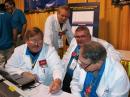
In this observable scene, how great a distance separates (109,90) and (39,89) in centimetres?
51

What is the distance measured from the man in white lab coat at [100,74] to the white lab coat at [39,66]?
43cm

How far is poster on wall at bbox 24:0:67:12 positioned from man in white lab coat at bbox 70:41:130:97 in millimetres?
2704

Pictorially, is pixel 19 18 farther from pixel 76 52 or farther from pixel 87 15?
pixel 76 52

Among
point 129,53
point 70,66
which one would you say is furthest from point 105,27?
point 70,66

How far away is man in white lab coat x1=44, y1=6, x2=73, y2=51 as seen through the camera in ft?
10.6

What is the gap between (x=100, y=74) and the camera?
5.86 ft

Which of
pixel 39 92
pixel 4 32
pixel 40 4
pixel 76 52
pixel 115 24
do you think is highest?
pixel 40 4

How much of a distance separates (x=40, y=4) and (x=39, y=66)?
2.99 metres

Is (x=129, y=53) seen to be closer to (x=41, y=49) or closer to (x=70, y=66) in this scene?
(x=70, y=66)

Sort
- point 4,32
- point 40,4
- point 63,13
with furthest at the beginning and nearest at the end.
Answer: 1. point 40,4
2. point 4,32
3. point 63,13

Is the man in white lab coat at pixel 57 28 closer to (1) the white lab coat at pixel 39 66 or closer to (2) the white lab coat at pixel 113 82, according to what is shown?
(1) the white lab coat at pixel 39 66

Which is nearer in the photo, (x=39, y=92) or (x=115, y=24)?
(x=39, y=92)

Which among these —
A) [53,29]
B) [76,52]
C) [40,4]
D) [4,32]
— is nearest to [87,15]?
[53,29]

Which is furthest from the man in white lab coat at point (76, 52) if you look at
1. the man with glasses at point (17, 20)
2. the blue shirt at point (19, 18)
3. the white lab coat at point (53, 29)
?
the blue shirt at point (19, 18)
